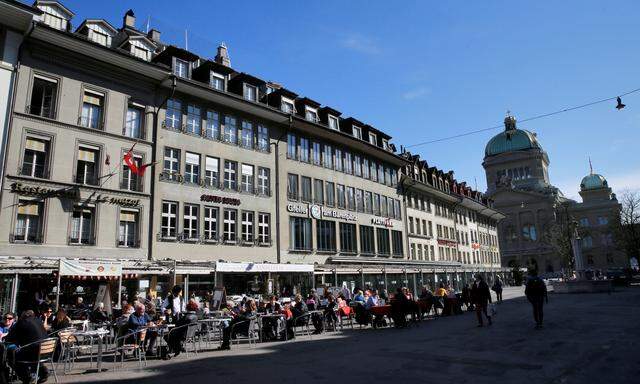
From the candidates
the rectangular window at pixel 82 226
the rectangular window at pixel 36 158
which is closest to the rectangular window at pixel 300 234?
the rectangular window at pixel 82 226

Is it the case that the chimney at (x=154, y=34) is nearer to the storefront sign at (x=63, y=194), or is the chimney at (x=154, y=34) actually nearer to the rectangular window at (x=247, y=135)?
the rectangular window at (x=247, y=135)

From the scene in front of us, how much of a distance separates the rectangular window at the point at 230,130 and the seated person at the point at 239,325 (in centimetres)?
1583

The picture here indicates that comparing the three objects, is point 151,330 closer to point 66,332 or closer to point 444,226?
point 66,332

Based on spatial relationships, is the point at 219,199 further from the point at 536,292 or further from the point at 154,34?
the point at 536,292

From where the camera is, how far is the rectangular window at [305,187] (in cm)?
3319

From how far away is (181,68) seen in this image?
2650 centimetres

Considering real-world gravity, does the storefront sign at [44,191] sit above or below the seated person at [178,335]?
above

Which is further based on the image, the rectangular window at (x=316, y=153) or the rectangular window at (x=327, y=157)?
the rectangular window at (x=327, y=157)

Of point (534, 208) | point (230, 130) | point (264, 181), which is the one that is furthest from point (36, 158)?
point (534, 208)

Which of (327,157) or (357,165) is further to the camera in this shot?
(357,165)

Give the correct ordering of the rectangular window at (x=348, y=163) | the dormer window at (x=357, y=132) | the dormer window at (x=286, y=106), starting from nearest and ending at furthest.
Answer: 1. the dormer window at (x=286, y=106)
2. the rectangular window at (x=348, y=163)
3. the dormer window at (x=357, y=132)

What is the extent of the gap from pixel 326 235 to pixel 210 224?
10.7 meters

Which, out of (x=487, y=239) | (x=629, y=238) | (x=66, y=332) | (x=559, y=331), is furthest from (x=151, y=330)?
(x=487, y=239)

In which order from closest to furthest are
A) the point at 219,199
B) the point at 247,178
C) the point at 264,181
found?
1. the point at 219,199
2. the point at 247,178
3. the point at 264,181
